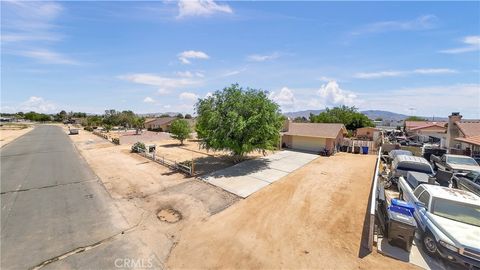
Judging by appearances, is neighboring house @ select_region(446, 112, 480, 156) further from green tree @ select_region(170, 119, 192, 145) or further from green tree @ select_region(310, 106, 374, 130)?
green tree @ select_region(170, 119, 192, 145)

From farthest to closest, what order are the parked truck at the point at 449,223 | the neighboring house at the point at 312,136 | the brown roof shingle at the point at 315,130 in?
the brown roof shingle at the point at 315,130, the neighboring house at the point at 312,136, the parked truck at the point at 449,223

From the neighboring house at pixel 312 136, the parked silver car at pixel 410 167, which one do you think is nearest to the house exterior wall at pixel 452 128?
the neighboring house at pixel 312 136

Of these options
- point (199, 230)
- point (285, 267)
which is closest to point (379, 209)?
point (285, 267)

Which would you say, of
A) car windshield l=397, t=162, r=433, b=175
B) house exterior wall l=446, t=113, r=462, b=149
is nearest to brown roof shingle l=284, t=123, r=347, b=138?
car windshield l=397, t=162, r=433, b=175

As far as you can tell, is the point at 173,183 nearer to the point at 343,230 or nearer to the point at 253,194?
the point at 253,194

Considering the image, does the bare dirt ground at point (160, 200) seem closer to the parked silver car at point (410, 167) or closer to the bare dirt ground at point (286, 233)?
the bare dirt ground at point (286, 233)

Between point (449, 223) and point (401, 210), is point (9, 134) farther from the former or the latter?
point (449, 223)
